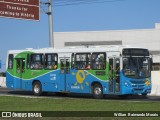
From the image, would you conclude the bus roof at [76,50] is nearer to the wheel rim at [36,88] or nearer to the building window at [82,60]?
the building window at [82,60]

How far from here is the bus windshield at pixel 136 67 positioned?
25125 millimetres

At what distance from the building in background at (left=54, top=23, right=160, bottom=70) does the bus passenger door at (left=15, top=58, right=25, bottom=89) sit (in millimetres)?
44712

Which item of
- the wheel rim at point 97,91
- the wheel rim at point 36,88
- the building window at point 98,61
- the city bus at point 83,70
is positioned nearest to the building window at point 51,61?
the city bus at point 83,70

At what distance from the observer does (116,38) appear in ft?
266

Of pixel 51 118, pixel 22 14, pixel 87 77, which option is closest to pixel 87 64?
pixel 87 77

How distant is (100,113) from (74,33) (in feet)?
231

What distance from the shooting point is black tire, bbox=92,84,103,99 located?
26.2 meters

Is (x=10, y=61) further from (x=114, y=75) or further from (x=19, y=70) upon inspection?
(x=114, y=75)

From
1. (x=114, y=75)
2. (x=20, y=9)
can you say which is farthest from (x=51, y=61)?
(x=114, y=75)

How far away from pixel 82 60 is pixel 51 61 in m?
2.59

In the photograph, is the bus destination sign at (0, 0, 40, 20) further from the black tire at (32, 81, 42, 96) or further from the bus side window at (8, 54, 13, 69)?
the black tire at (32, 81, 42, 96)

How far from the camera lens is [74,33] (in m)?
83.2

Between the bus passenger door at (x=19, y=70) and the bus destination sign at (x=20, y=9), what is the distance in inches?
115

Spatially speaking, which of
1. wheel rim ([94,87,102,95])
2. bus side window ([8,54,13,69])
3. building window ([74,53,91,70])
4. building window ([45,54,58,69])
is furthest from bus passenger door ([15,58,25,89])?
wheel rim ([94,87,102,95])
